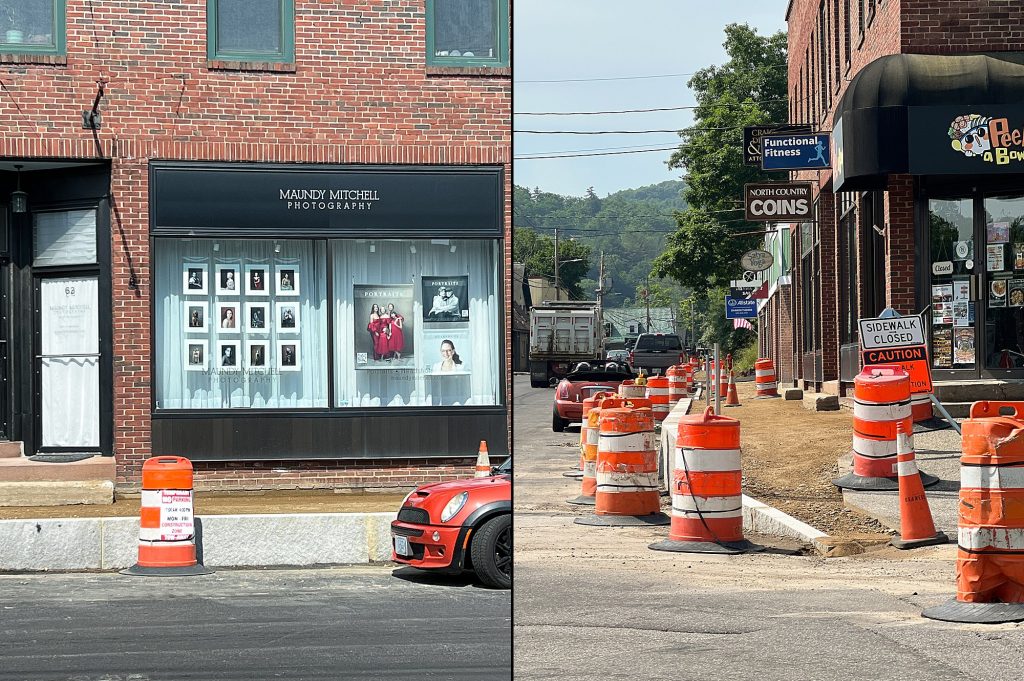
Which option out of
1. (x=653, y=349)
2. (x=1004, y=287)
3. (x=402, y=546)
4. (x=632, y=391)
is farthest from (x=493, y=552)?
(x=1004, y=287)

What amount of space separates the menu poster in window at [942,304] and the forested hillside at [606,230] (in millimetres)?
12805

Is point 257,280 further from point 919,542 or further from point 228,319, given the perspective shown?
point 919,542

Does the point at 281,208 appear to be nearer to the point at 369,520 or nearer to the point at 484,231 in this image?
the point at 484,231

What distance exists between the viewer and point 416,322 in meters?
11.9

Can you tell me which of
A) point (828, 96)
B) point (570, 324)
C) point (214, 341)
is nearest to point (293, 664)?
point (570, 324)

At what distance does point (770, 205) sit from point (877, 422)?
5024 millimetres

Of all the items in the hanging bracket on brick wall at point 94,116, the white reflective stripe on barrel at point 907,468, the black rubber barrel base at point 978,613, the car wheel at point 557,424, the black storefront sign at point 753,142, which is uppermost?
the hanging bracket on brick wall at point 94,116

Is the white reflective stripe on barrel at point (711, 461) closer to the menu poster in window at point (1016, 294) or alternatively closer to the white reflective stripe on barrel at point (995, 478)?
the white reflective stripe on barrel at point (995, 478)

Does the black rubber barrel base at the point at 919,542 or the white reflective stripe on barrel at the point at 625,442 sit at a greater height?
the white reflective stripe on barrel at the point at 625,442

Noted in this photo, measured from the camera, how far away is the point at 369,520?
397 inches

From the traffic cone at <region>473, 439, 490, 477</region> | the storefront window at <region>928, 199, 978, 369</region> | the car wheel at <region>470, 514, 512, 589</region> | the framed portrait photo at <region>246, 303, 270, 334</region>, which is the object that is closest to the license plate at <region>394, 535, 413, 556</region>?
the car wheel at <region>470, 514, 512, 589</region>

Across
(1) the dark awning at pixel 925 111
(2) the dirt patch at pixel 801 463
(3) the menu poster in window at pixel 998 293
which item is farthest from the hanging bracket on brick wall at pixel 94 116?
(3) the menu poster in window at pixel 998 293

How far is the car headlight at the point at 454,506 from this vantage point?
26.8 feet

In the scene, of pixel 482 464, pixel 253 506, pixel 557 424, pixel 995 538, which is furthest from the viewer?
pixel 557 424
